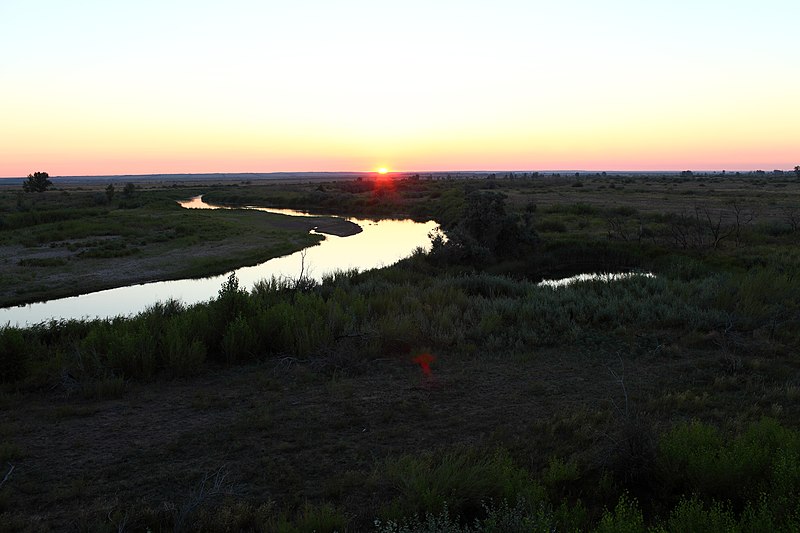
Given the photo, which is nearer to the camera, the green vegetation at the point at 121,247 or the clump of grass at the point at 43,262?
the green vegetation at the point at 121,247

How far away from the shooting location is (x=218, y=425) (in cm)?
658

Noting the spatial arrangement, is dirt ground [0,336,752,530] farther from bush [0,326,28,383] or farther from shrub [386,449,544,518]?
bush [0,326,28,383]

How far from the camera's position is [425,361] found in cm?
909

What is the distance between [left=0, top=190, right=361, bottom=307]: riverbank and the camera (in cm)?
2281

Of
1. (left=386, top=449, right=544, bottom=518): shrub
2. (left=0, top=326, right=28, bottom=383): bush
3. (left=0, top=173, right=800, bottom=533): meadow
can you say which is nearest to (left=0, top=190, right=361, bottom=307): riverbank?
(left=0, top=173, right=800, bottom=533): meadow

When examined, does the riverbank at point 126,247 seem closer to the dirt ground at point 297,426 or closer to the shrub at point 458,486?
the dirt ground at point 297,426

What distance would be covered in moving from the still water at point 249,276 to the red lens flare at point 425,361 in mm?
7037

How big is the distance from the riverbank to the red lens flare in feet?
58.5

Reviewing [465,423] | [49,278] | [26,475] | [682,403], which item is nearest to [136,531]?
[26,475]

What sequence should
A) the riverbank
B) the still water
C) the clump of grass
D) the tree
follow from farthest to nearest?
the tree → the clump of grass → the riverbank → the still water

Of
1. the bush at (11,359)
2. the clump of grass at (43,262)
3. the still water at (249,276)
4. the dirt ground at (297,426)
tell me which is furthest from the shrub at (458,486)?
the clump of grass at (43,262)

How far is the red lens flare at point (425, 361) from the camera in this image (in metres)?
8.65

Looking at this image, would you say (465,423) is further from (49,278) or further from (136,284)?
(49,278)

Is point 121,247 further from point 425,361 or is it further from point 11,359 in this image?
point 425,361
